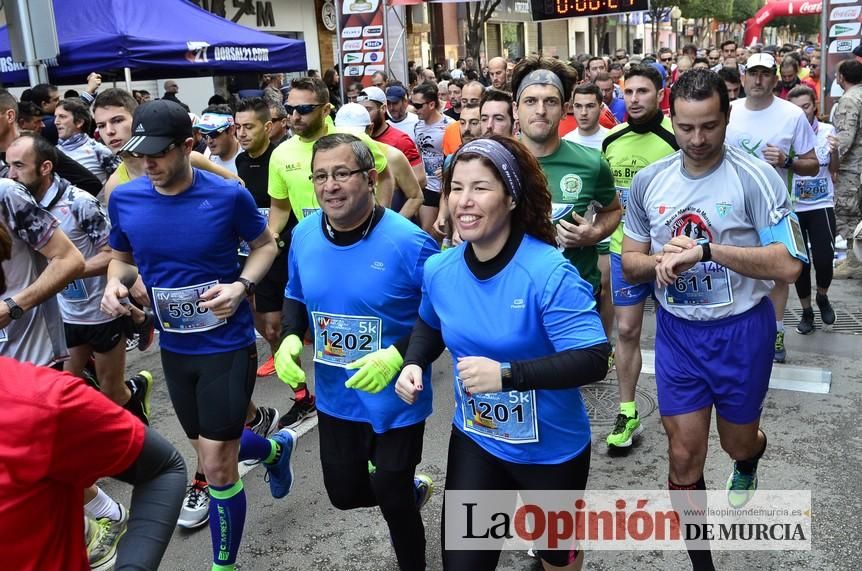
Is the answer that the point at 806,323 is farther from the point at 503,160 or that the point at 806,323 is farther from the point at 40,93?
the point at 40,93

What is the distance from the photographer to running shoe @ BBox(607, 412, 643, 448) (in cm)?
493

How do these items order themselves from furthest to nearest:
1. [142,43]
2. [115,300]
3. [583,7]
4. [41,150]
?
[583,7] → [142,43] → [41,150] → [115,300]

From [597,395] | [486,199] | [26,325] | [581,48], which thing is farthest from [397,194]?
[581,48]

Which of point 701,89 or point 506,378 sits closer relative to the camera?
point 506,378

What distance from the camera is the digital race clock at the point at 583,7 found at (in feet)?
53.0

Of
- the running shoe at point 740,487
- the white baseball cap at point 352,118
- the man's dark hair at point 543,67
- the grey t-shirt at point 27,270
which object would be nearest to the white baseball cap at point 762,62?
the man's dark hair at point 543,67

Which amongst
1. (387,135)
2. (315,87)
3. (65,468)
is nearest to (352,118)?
(315,87)

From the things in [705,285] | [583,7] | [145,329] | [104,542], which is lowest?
[104,542]

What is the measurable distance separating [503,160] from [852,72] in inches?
262

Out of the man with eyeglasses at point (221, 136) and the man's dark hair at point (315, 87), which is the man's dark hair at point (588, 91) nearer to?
the man's dark hair at point (315, 87)

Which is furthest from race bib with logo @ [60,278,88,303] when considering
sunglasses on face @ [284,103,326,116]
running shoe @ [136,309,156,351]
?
sunglasses on face @ [284,103,326,116]

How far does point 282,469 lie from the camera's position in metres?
4.36

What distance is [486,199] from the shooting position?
282 centimetres

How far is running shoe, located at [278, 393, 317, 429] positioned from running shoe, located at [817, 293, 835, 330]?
4.29 meters
